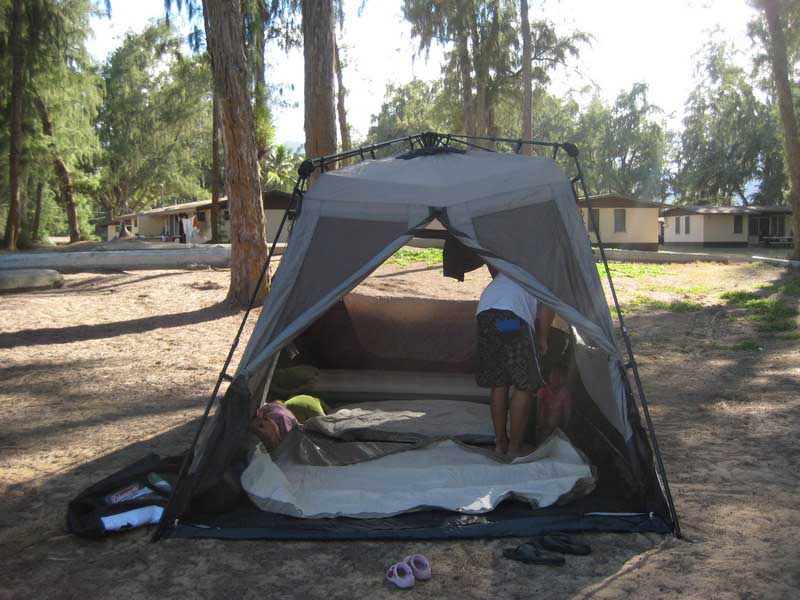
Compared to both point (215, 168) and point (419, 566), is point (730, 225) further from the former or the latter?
point (419, 566)

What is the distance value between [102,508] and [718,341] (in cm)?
739

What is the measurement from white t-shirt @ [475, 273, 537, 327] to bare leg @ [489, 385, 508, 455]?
457mm

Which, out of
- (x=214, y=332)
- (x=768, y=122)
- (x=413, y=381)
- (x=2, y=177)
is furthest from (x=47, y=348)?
(x=768, y=122)

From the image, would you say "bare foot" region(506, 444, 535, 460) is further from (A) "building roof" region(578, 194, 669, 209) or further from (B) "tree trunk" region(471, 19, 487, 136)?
(A) "building roof" region(578, 194, 669, 209)

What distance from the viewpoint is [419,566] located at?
2.98 metres

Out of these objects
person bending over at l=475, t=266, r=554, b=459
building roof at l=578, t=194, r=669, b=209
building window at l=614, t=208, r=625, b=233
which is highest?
building roof at l=578, t=194, r=669, b=209

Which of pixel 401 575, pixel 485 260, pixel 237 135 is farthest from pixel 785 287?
pixel 401 575

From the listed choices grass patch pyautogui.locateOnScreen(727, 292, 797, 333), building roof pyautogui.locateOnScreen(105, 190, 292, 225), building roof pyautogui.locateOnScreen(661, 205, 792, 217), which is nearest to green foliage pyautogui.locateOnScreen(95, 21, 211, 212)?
building roof pyautogui.locateOnScreen(105, 190, 292, 225)

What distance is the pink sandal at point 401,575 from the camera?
2.85 meters

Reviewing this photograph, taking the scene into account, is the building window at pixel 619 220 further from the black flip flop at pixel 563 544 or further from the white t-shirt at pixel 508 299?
the black flip flop at pixel 563 544

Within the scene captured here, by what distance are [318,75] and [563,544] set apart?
7668 millimetres

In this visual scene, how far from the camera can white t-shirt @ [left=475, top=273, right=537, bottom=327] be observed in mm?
4246

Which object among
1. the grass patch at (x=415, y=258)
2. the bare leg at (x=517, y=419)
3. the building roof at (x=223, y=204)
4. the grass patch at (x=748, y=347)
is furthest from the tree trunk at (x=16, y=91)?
the bare leg at (x=517, y=419)

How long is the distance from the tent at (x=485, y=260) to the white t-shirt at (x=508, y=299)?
1.45ft
